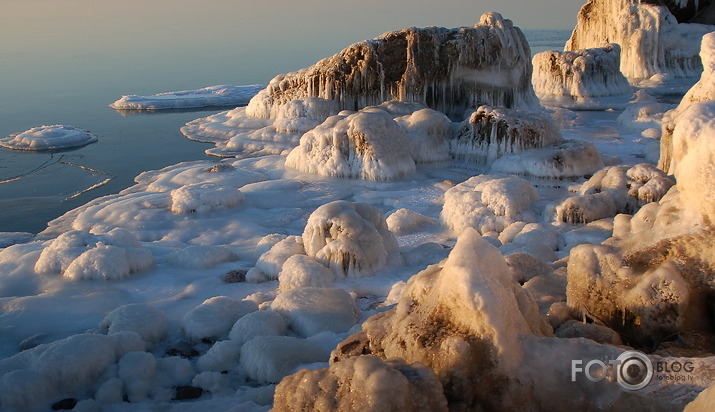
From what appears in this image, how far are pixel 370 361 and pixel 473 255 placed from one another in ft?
2.16

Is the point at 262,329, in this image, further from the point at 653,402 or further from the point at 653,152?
the point at 653,152

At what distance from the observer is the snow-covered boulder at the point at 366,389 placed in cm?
258

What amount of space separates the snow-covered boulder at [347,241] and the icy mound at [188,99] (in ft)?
49.8

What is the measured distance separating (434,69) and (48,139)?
8.77 meters

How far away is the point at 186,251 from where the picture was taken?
284 inches

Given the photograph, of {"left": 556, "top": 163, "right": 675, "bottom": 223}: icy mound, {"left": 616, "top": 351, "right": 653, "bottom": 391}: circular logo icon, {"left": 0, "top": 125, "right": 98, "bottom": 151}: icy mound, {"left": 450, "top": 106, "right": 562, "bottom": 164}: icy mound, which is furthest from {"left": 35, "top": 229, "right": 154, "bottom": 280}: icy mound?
{"left": 0, "top": 125, "right": 98, "bottom": 151}: icy mound

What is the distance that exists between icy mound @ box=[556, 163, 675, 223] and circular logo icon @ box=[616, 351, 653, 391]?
5.24m

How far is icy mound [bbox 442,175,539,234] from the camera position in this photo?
26.3 feet

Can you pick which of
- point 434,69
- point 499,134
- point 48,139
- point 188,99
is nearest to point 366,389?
point 499,134

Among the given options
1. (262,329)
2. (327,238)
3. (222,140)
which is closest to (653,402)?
(262,329)

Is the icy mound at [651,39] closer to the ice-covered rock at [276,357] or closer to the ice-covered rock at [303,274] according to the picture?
the ice-covered rock at [303,274]

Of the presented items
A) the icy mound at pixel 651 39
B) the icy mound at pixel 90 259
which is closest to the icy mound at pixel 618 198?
the icy mound at pixel 90 259

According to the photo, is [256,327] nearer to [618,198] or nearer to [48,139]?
[618,198]

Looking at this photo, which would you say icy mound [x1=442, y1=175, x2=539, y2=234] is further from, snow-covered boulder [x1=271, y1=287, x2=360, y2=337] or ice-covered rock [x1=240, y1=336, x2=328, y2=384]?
ice-covered rock [x1=240, y1=336, x2=328, y2=384]
